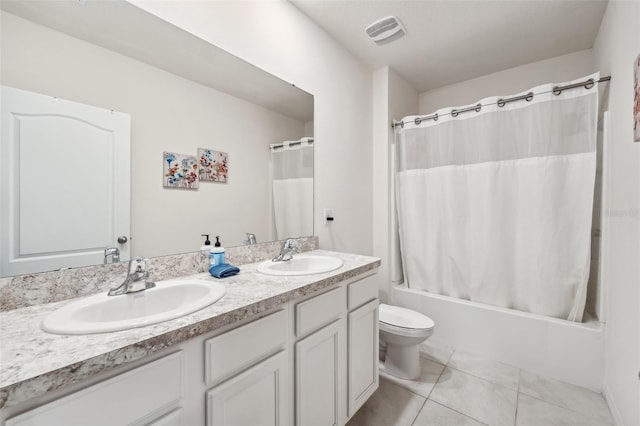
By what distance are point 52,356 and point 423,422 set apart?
5.46ft

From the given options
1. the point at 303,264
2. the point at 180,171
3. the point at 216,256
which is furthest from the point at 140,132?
the point at 303,264

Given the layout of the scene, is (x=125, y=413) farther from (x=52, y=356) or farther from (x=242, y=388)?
(x=242, y=388)

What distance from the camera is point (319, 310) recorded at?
115 cm

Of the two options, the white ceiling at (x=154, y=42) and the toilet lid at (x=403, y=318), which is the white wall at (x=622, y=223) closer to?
the toilet lid at (x=403, y=318)

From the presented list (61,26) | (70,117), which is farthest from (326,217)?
(61,26)

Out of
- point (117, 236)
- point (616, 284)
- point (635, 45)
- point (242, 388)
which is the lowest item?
point (242, 388)

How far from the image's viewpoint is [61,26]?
0.93 metres

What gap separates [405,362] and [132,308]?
166 cm

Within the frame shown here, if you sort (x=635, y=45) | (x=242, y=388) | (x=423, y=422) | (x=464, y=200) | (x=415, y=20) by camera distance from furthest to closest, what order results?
(x=464, y=200)
(x=415, y=20)
(x=423, y=422)
(x=635, y=45)
(x=242, y=388)

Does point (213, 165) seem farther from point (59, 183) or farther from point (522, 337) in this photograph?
point (522, 337)

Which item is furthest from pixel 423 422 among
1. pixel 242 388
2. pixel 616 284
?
pixel 616 284

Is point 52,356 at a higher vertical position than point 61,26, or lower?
lower

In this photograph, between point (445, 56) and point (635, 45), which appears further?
point (445, 56)

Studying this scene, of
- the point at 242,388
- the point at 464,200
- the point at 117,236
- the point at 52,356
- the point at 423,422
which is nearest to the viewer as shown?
the point at 52,356
